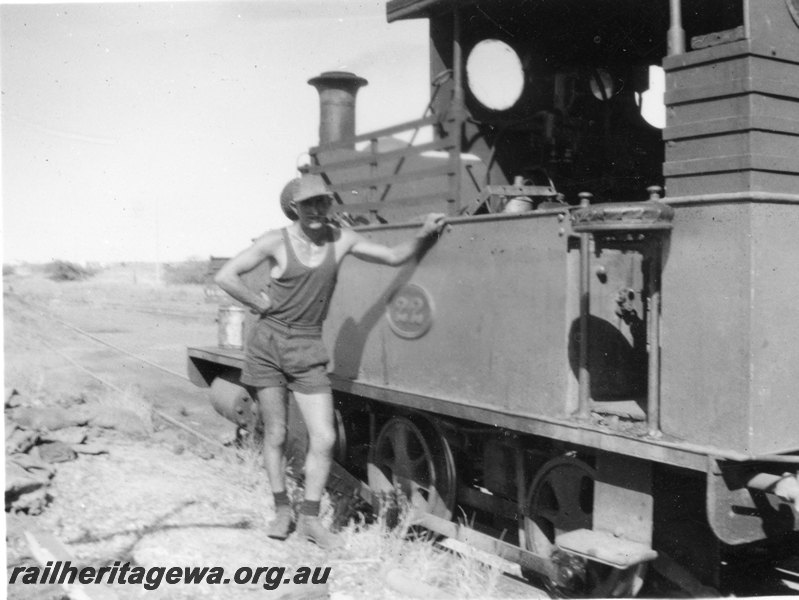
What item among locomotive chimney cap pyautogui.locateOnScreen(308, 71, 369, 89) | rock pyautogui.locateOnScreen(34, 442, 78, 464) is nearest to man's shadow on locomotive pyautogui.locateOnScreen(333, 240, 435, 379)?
rock pyautogui.locateOnScreen(34, 442, 78, 464)

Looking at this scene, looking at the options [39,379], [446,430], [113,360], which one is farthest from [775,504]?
[113,360]

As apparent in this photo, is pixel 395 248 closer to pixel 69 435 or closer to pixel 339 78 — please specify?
pixel 339 78

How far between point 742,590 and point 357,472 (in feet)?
10.3

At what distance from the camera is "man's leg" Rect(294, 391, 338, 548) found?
4695mm

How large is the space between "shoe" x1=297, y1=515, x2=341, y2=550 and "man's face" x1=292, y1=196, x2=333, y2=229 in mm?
1818

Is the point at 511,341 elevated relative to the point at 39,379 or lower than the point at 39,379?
elevated

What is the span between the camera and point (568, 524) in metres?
4.30

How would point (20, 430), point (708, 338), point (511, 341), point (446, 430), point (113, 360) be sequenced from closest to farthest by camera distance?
point (708, 338) → point (511, 341) → point (446, 430) → point (20, 430) → point (113, 360)

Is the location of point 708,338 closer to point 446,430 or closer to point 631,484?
point 631,484

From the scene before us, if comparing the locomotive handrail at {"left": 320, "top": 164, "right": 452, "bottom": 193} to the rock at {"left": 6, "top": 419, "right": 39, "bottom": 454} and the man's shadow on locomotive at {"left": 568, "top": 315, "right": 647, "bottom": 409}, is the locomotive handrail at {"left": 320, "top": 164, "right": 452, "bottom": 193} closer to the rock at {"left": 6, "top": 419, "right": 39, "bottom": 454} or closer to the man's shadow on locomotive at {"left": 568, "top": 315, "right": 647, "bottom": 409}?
the man's shadow on locomotive at {"left": 568, "top": 315, "right": 647, "bottom": 409}

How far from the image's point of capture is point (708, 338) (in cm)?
340

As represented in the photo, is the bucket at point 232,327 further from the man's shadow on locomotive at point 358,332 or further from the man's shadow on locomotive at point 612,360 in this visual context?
the man's shadow on locomotive at point 612,360

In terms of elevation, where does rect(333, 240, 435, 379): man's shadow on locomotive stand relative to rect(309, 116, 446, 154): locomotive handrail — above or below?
below

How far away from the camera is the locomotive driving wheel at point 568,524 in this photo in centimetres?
388
